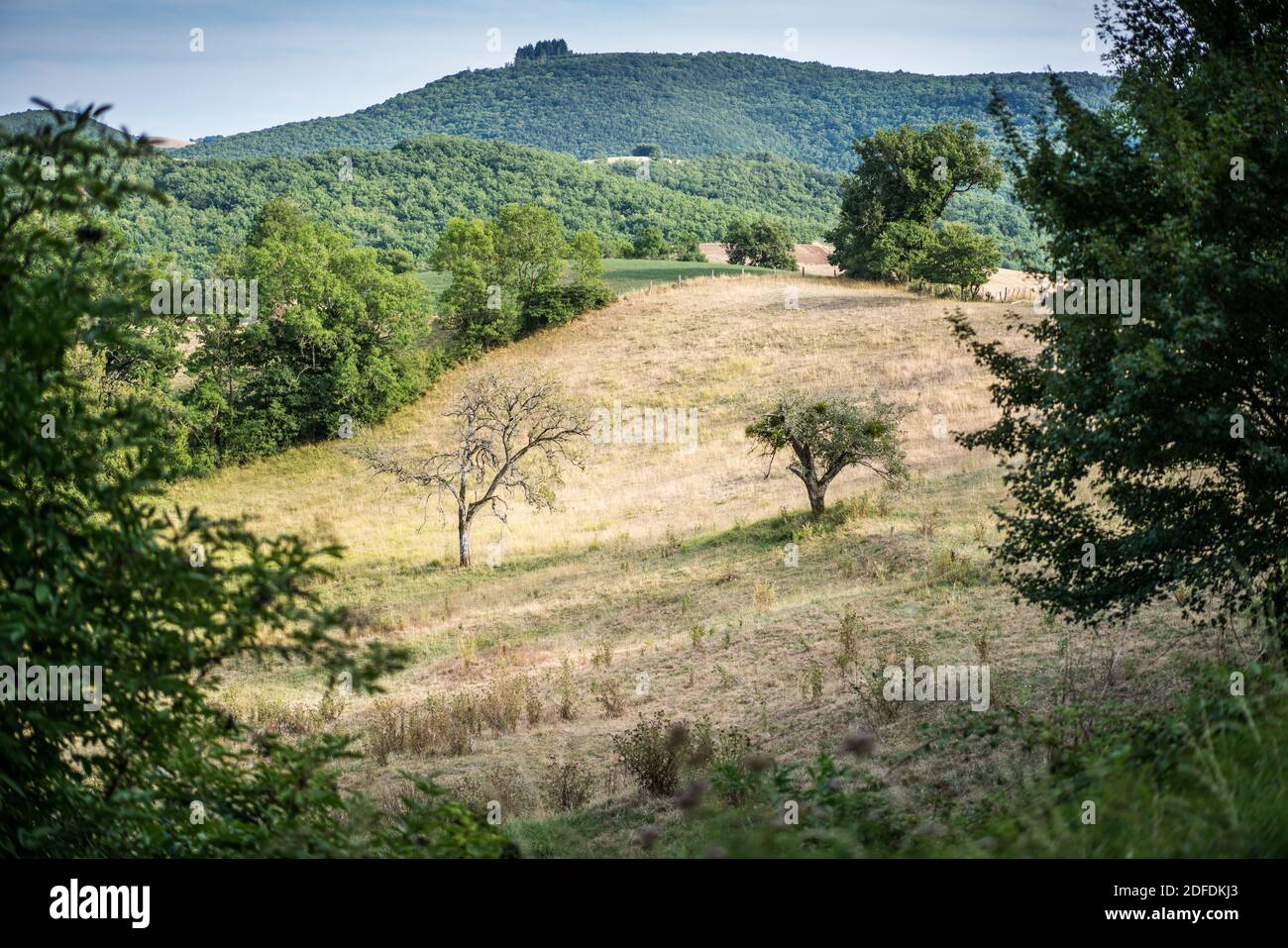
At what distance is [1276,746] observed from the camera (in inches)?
194

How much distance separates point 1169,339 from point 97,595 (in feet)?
28.4

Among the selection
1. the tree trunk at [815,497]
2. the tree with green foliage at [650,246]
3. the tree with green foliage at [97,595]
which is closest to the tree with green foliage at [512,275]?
the tree trunk at [815,497]

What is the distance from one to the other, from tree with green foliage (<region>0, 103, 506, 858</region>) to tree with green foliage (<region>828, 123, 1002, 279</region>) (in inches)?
2497

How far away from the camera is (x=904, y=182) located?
221 ft

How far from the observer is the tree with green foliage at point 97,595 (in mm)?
4996

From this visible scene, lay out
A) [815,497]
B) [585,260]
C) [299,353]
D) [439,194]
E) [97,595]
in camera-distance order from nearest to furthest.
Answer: [97,595]
[815,497]
[299,353]
[585,260]
[439,194]

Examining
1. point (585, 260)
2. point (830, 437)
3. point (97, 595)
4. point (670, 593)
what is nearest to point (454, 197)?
point (585, 260)

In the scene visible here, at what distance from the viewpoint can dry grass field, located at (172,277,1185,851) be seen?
13.7 meters

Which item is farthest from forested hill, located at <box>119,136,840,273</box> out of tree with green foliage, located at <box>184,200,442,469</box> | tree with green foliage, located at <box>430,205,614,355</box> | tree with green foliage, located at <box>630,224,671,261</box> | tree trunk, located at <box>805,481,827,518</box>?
tree trunk, located at <box>805,481,827,518</box>

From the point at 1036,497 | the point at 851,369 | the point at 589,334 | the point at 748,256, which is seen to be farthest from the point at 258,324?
the point at 748,256

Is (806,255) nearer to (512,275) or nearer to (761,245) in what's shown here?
(761,245)

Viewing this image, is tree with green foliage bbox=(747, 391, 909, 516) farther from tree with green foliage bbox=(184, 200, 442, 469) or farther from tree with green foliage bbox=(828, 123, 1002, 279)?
tree with green foliage bbox=(828, 123, 1002, 279)

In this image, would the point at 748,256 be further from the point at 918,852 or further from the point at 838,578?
the point at 918,852
